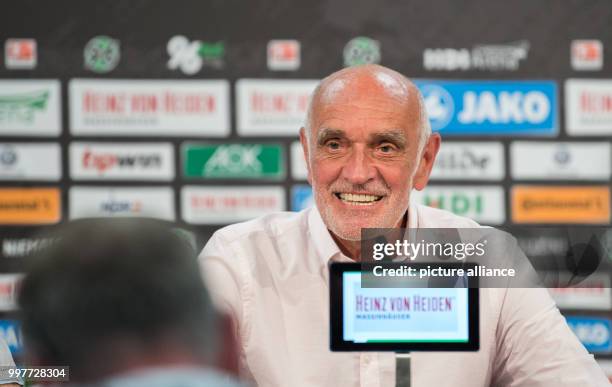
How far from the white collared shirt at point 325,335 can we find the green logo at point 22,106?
7.84 feet

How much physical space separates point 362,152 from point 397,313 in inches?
16.3

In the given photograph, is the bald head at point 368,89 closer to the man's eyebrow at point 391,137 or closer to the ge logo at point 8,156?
the man's eyebrow at point 391,137

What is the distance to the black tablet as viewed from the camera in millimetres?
1105

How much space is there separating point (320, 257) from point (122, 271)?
37.2 inches

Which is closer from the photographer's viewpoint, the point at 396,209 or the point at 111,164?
the point at 396,209

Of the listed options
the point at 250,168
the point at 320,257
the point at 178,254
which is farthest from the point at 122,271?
the point at 250,168

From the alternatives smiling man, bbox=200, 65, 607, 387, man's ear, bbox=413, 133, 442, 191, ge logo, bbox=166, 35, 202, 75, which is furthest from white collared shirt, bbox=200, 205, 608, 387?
ge logo, bbox=166, 35, 202, 75

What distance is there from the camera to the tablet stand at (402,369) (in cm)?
120

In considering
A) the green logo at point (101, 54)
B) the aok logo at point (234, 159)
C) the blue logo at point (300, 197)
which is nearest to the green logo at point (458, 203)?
the blue logo at point (300, 197)

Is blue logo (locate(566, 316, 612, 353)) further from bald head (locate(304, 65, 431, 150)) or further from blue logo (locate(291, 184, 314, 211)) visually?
bald head (locate(304, 65, 431, 150))

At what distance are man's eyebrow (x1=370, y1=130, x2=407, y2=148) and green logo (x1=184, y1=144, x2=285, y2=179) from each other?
2.16 metres

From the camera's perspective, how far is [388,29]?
11.8 ft

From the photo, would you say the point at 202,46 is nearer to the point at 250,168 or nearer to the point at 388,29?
the point at 250,168

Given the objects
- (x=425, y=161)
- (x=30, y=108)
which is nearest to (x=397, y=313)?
(x=425, y=161)
